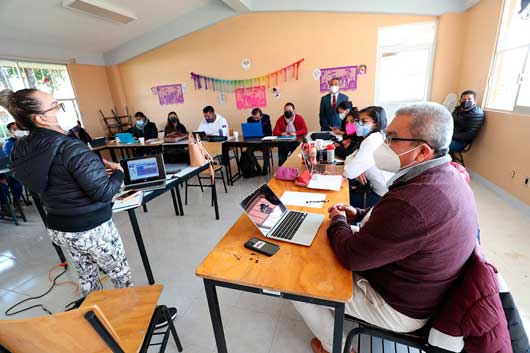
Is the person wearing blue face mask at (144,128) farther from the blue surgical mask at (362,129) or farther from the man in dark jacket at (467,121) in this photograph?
the man in dark jacket at (467,121)

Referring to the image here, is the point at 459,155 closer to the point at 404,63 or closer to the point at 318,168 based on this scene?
the point at 404,63

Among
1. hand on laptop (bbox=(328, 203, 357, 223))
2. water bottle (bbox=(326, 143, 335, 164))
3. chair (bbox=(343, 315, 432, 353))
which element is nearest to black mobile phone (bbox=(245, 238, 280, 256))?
hand on laptop (bbox=(328, 203, 357, 223))

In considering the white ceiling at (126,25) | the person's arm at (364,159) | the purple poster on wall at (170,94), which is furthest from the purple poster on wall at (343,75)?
the person's arm at (364,159)

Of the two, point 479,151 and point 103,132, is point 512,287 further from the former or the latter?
point 103,132

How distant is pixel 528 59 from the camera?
2.79 meters

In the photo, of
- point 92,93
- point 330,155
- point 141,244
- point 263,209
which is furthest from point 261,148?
point 92,93

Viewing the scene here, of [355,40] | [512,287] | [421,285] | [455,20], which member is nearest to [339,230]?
[421,285]

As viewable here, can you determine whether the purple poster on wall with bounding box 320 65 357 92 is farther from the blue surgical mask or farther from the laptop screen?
the laptop screen

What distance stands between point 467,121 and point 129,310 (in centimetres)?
452

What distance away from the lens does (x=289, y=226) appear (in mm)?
1203

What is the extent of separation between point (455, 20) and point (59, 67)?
7.90m

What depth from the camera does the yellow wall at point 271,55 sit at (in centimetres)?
460

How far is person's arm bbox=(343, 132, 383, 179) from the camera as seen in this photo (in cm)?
181

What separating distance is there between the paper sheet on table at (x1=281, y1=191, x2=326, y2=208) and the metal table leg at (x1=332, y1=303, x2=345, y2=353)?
2.07 feet
